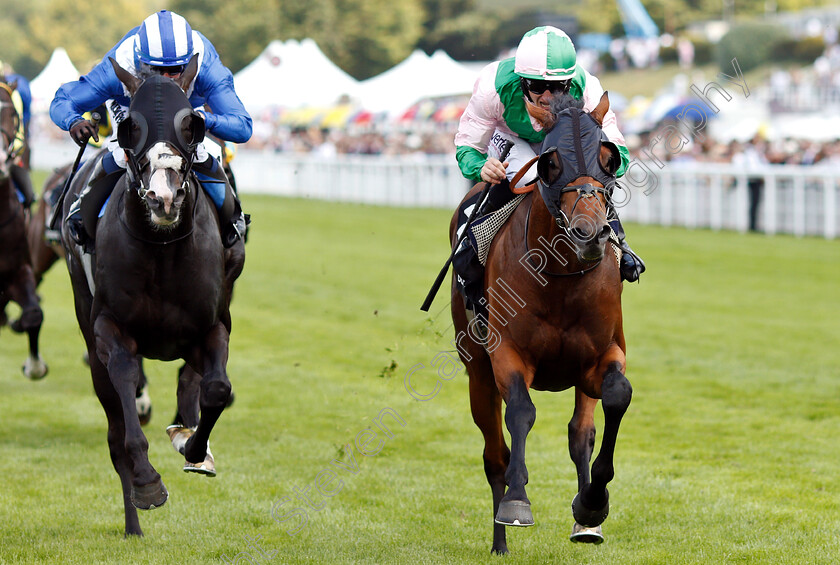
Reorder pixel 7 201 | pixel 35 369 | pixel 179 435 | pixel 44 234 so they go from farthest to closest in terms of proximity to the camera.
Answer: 1. pixel 44 234
2. pixel 35 369
3. pixel 7 201
4. pixel 179 435

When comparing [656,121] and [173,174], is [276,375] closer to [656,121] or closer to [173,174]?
[173,174]

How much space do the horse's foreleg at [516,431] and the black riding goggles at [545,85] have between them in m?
1.17

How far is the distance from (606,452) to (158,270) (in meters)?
2.10

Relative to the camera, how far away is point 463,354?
5.82 metres

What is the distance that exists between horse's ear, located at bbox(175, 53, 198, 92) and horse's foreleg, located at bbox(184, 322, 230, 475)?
111cm

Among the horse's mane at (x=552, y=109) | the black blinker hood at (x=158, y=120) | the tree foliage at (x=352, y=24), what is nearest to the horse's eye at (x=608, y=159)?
the horse's mane at (x=552, y=109)

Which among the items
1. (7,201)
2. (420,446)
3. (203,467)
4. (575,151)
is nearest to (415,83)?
(7,201)

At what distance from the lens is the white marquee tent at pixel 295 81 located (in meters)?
26.4

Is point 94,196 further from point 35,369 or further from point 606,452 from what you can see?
point 35,369

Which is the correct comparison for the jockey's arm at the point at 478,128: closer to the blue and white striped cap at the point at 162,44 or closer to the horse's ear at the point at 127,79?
the blue and white striped cap at the point at 162,44

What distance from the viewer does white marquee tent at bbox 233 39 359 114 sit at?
26.4 meters

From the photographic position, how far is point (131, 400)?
517cm

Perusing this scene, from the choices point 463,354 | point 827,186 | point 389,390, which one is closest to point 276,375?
point 389,390

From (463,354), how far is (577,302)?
1.05 m
